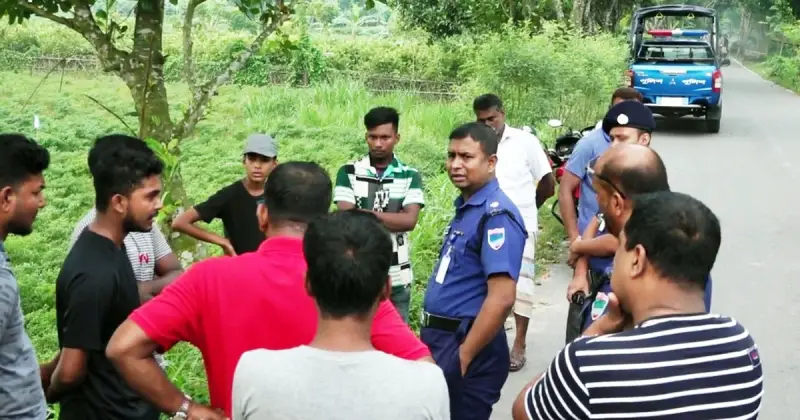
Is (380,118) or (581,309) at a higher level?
(380,118)

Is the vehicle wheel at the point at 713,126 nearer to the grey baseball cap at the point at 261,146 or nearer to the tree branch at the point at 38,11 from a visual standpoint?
the grey baseball cap at the point at 261,146

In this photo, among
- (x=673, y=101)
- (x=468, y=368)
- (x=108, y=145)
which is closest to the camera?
(x=108, y=145)

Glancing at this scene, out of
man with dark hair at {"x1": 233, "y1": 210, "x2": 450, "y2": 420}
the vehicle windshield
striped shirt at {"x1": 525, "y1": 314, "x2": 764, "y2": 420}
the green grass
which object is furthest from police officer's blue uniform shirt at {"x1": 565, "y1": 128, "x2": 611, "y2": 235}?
the vehicle windshield

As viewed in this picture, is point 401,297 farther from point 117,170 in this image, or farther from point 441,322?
point 117,170

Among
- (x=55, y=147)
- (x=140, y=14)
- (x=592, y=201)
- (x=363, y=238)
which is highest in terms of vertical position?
(x=140, y=14)

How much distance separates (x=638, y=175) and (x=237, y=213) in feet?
8.29

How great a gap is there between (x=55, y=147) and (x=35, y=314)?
30.0 feet

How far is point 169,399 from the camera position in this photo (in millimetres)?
2510

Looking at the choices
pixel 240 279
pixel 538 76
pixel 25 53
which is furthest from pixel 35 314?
pixel 25 53

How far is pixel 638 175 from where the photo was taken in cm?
308

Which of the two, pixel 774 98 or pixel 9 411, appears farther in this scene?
pixel 774 98

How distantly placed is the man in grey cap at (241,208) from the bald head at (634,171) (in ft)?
7.42

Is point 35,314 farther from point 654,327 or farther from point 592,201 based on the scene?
point 654,327

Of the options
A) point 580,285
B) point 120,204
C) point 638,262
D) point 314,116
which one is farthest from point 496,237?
point 314,116
